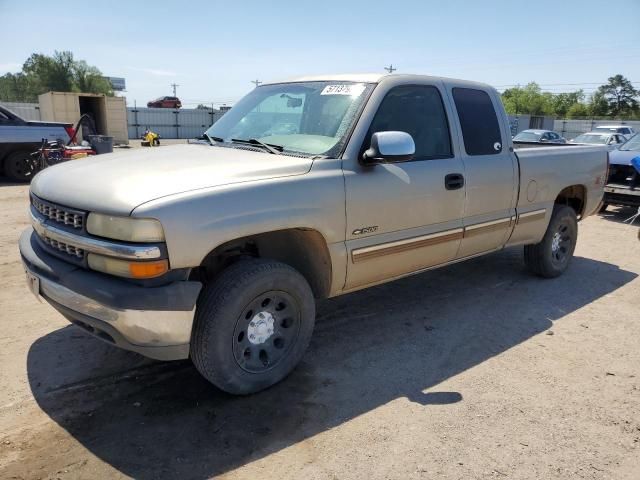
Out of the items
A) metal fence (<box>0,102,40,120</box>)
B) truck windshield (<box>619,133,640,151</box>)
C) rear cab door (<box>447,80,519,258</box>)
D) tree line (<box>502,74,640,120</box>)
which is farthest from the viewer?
tree line (<box>502,74,640,120</box>)

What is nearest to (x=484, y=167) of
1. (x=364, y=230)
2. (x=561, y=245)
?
(x=364, y=230)

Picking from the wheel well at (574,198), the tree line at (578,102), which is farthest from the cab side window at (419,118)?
the tree line at (578,102)

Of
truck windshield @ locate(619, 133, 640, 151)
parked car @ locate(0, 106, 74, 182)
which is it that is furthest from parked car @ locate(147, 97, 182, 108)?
truck windshield @ locate(619, 133, 640, 151)

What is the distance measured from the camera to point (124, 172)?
9.77ft

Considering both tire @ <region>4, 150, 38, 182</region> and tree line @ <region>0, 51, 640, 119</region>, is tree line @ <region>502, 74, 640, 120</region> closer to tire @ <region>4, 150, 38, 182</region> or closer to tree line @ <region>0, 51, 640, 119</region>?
tree line @ <region>0, 51, 640, 119</region>

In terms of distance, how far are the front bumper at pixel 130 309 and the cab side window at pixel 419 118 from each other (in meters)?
1.83

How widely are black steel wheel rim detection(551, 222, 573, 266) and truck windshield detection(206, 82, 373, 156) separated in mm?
3255

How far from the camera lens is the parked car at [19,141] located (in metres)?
12.1

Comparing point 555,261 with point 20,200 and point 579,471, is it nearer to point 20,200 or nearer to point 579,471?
point 579,471

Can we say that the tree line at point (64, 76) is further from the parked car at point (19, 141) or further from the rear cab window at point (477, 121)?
the rear cab window at point (477, 121)

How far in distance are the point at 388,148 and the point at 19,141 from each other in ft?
39.0

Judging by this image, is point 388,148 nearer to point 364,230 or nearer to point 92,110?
point 364,230

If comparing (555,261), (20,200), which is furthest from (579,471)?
(20,200)

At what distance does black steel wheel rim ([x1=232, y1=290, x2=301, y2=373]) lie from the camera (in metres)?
3.06
